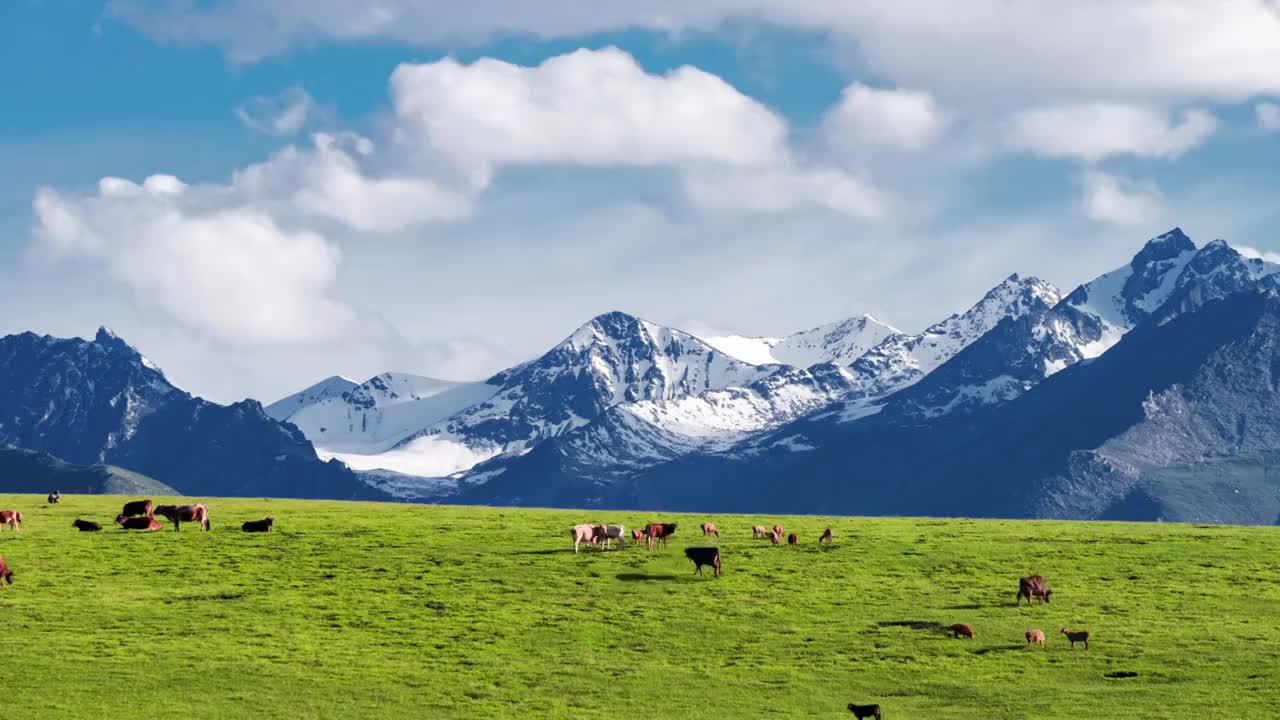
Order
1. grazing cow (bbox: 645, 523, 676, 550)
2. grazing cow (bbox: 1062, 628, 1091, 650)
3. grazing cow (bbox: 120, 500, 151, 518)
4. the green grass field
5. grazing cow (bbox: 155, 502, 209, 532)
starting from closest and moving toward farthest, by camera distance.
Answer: the green grass field → grazing cow (bbox: 1062, 628, 1091, 650) → grazing cow (bbox: 645, 523, 676, 550) → grazing cow (bbox: 155, 502, 209, 532) → grazing cow (bbox: 120, 500, 151, 518)

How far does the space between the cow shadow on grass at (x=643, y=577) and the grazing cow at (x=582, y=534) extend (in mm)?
6359

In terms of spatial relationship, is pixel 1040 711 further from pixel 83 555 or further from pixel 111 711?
pixel 83 555

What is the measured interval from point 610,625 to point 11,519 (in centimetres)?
4211

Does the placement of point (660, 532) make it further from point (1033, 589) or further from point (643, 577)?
point (1033, 589)

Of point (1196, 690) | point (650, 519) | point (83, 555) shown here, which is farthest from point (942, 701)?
point (650, 519)

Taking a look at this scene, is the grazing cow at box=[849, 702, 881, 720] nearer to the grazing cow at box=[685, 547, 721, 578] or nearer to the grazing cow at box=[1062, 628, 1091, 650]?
the grazing cow at box=[1062, 628, 1091, 650]

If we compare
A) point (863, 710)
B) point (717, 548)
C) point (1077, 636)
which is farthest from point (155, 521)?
point (1077, 636)

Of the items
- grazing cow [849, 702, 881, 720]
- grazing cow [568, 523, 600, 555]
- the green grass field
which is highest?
grazing cow [568, 523, 600, 555]

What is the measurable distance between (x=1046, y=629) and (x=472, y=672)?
25.9 m

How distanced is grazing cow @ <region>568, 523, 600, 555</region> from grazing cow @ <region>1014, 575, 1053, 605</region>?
23738 millimetres

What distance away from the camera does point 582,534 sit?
84.2 metres

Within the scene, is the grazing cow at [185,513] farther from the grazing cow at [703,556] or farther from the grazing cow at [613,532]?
the grazing cow at [703,556]

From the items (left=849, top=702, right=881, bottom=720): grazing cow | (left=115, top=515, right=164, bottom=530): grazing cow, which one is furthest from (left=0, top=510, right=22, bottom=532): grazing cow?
(left=849, top=702, right=881, bottom=720): grazing cow

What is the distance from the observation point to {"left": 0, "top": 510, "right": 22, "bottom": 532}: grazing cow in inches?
3499
